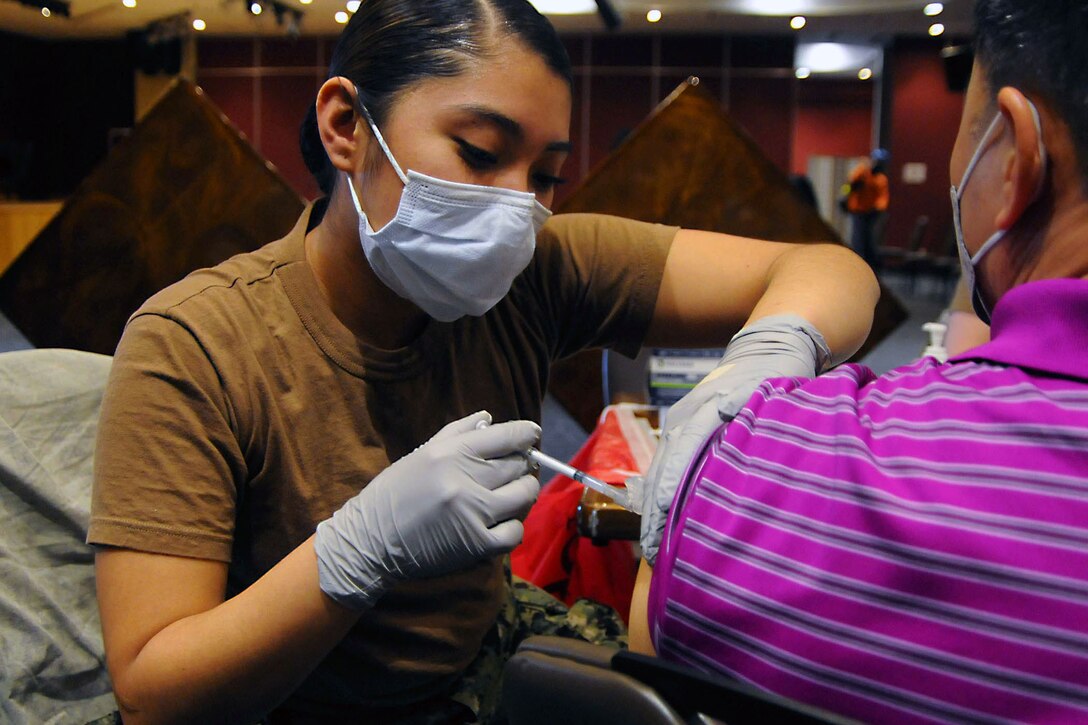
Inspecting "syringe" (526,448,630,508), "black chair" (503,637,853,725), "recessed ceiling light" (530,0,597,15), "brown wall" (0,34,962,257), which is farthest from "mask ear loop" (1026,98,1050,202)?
"brown wall" (0,34,962,257)

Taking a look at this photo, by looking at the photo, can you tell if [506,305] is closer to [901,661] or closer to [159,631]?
[159,631]

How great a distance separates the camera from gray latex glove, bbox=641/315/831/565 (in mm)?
699

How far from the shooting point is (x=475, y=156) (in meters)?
1.02

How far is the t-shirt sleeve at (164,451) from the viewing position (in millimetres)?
849

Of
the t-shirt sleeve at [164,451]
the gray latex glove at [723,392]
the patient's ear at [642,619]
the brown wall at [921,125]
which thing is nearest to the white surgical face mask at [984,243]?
the gray latex glove at [723,392]

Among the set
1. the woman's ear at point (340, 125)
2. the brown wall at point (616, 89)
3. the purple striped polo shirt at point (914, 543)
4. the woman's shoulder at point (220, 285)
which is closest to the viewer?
the purple striped polo shirt at point (914, 543)

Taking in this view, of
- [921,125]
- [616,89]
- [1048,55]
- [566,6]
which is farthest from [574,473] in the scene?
[921,125]

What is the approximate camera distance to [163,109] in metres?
3.22

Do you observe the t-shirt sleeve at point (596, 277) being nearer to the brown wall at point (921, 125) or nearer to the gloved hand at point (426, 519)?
the gloved hand at point (426, 519)

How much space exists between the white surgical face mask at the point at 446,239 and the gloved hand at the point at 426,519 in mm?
230

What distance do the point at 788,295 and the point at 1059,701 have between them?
0.70m

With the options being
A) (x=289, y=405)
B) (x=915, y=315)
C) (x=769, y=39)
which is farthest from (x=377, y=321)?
(x=769, y=39)

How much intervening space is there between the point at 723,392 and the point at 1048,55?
1.23 feet

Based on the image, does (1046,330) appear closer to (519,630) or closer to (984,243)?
(984,243)
